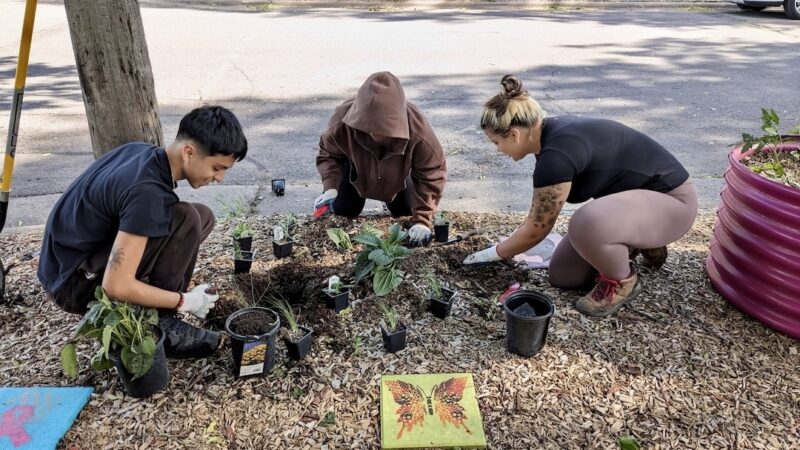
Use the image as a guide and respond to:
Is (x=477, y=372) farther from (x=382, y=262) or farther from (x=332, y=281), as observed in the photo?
(x=332, y=281)

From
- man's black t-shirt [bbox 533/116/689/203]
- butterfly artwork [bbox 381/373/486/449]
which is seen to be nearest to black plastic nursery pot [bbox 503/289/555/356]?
butterfly artwork [bbox 381/373/486/449]

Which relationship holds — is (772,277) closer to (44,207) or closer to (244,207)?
(244,207)

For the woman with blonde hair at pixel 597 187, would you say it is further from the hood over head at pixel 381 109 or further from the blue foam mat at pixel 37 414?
the blue foam mat at pixel 37 414

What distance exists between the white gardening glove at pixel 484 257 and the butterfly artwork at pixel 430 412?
0.81 metres

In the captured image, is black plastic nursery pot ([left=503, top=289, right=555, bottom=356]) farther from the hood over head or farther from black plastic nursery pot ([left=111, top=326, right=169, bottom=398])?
black plastic nursery pot ([left=111, top=326, right=169, bottom=398])

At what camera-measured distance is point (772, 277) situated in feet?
8.78

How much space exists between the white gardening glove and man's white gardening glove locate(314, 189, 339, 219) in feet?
3.48

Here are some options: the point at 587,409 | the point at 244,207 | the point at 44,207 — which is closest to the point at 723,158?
the point at 587,409

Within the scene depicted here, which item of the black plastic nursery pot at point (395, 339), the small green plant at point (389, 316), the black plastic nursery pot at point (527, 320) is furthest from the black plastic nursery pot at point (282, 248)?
the black plastic nursery pot at point (527, 320)

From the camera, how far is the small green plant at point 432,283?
2.88 metres

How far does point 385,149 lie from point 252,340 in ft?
5.09

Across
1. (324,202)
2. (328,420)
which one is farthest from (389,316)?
(324,202)

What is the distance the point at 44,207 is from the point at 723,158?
563cm

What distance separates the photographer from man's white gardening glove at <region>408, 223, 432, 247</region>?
3.55 m
